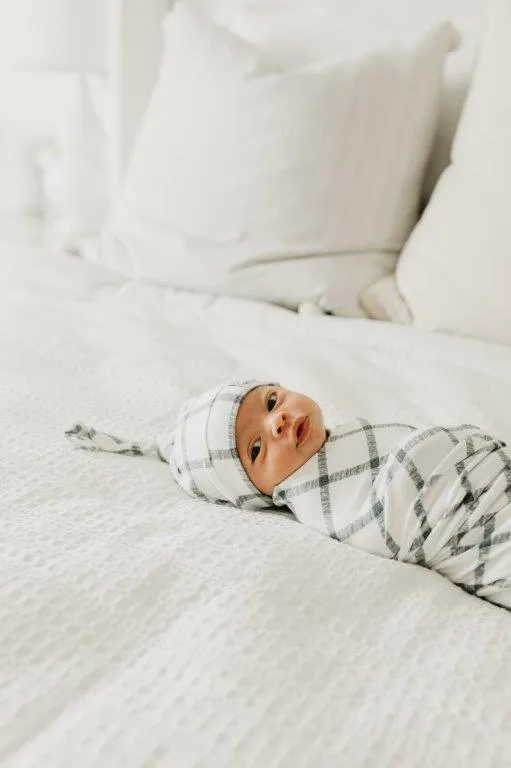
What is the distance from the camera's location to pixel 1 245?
1636 mm

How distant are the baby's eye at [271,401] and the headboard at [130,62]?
1407mm

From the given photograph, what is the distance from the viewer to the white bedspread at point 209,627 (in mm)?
450

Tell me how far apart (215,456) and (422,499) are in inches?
7.5

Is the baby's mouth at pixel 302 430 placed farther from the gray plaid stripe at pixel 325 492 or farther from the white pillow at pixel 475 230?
the white pillow at pixel 475 230

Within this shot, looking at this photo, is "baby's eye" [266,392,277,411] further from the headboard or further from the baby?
Answer: the headboard

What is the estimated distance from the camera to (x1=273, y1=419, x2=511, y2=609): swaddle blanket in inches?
26.0

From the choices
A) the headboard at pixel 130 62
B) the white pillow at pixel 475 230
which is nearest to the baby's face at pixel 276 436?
the white pillow at pixel 475 230

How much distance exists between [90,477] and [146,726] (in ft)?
1.15

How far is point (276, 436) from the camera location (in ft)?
2.46

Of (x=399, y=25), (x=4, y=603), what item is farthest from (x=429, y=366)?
(x=399, y=25)

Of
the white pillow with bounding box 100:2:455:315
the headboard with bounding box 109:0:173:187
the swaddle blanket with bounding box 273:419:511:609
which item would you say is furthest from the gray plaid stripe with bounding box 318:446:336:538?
the headboard with bounding box 109:0:173:187

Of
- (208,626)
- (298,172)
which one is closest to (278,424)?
(208,626)

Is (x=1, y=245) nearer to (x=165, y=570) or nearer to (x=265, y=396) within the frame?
(x=265, y=396)

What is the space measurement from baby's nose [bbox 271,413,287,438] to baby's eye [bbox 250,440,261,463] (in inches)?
1.1
